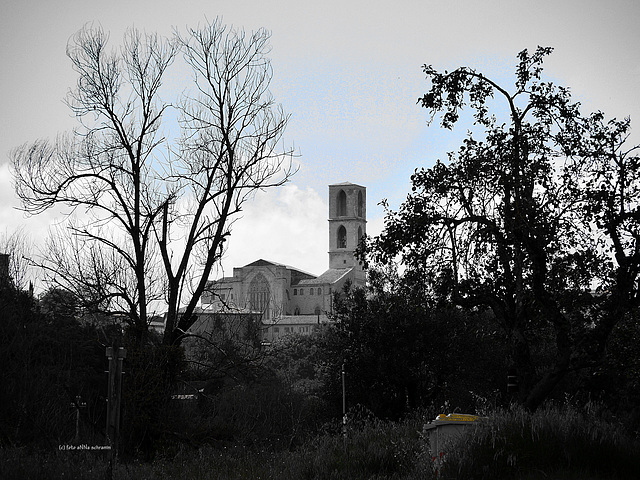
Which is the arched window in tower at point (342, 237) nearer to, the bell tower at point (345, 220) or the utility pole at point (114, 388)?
the bell tower at point (345, 220)

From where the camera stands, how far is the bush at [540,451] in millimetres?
8289

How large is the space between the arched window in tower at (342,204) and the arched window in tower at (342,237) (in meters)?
2.34

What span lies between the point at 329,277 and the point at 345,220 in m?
Answer: 11.6

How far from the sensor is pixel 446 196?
1311 centimetres

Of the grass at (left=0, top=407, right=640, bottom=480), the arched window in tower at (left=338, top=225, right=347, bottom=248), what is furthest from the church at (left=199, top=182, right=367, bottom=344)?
the grass at (left=0, top=407, right=640, bottom=480)

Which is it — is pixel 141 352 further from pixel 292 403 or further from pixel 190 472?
pixel 292 403

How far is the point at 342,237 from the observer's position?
126500 millimetres

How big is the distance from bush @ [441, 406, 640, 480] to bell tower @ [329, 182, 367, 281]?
11332 centimetres

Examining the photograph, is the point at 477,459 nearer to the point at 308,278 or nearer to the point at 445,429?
the point at 445,429

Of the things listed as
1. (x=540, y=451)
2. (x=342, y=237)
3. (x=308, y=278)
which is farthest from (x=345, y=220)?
(x=540, y=451)

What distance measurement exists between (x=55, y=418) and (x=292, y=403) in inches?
493

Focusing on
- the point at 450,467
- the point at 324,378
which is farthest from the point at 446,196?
the point at 324,378

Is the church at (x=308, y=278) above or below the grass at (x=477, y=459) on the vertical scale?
above

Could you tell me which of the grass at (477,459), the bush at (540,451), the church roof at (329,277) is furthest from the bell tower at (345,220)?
the bush at (540,451)
